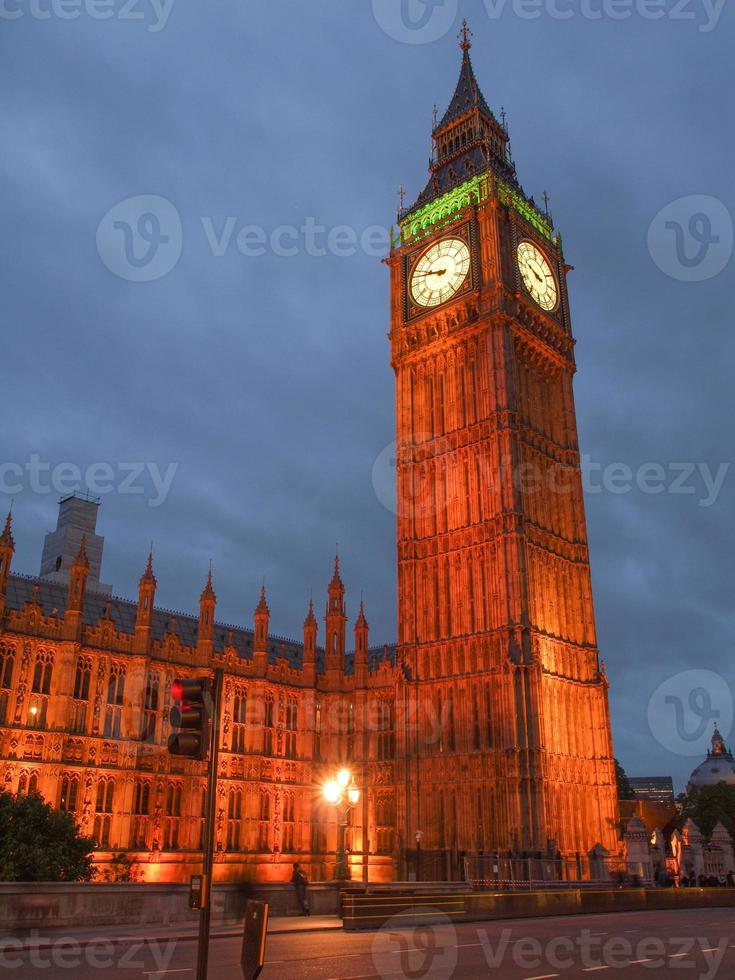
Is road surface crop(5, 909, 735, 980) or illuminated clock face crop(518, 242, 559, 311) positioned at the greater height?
illuminated clock face crop(518, 242, 559, 311)

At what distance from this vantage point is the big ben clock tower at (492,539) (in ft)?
157

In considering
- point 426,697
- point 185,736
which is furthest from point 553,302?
point 185,736

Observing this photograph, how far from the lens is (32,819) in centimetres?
2752

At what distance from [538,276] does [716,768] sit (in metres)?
115

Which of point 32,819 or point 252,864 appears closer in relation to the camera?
point 32,819

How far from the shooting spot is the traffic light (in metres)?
10.0

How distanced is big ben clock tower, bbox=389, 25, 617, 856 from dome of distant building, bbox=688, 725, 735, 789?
10414cm

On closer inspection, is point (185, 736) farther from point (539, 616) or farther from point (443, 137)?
point (443, 137)

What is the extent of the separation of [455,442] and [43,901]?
39.9 meters

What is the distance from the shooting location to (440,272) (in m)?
60.6

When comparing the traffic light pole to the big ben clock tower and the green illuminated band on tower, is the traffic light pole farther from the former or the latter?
the green illuminated band on tower

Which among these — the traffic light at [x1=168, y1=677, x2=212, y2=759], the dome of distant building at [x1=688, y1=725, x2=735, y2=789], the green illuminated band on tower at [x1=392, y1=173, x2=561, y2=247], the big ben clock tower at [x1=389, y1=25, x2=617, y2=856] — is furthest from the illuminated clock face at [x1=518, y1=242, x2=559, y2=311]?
the dome of distant building at [x1=688, y1=725, x2=735, y2=789]

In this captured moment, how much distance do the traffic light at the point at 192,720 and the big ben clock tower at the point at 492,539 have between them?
38883mm

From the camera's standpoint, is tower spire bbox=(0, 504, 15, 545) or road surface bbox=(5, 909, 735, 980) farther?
tower spire bbox=(0, 504, 15, 545)
